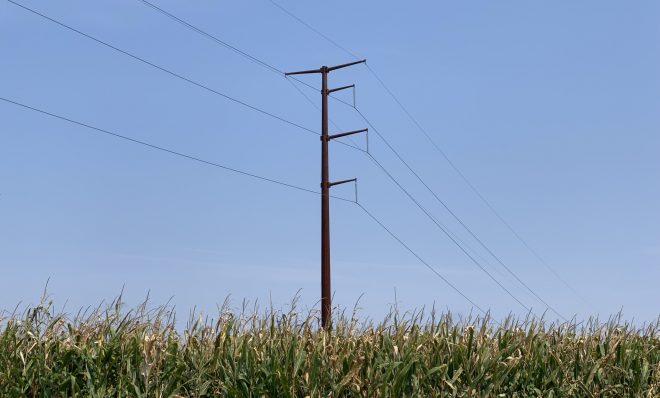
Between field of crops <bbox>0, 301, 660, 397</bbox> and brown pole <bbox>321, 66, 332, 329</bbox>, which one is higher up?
brown pole <bbox>321, 66, 332, 329</bbox>

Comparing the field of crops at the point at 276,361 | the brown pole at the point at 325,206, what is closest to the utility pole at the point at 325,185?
the brown pole at the point at 325,206

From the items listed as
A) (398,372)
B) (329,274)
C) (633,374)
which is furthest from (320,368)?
(329,274)

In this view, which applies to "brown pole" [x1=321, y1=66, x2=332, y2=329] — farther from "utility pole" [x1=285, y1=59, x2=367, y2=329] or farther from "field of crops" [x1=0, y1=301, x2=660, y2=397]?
"field of crops" [x1=0, y1=301, x2=660, y2=397]

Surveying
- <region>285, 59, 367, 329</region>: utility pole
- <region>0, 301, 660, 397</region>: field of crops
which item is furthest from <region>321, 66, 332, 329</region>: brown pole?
<region>0, 301, 660, 397</region>: field of crops

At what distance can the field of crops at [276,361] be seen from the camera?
9.17 m

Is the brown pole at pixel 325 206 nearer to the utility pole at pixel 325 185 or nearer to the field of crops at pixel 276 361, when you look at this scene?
the utility pole at pixel 325 185

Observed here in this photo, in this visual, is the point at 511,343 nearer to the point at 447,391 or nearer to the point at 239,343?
Answer: the point at 447,391

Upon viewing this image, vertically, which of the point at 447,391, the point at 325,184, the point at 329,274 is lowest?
the point at 447,391

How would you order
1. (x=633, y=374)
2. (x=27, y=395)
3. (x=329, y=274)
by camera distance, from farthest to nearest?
1. (x=329, y=274)
2. (x=633, y=374)
3. (x=27, y=395)

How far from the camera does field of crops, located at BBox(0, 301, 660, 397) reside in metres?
9.17

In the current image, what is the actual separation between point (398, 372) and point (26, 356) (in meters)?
4.10

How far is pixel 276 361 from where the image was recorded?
9336 millimetres

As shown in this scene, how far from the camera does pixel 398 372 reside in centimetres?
958

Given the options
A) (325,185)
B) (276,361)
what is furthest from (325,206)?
(276,361)
